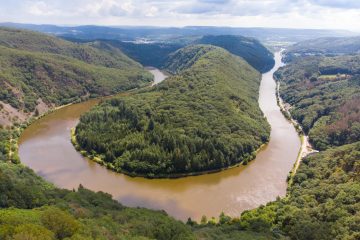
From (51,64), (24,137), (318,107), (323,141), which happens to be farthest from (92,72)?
(323,141)

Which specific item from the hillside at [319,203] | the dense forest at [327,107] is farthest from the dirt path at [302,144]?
the hillside at [319,203]

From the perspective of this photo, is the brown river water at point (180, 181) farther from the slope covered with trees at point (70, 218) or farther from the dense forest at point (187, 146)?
the slope covered with trees at point (70, 218)

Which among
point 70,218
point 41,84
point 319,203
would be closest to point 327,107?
point 319,203

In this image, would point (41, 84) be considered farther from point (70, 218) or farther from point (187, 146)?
point (70, 218)

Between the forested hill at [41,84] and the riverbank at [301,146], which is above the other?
the forested hill at [41,84]

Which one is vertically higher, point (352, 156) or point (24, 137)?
point (352, 156)

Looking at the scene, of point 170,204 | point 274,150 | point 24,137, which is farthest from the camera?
point 24,137

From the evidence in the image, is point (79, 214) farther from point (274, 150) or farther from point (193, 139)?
point (274, 150)
